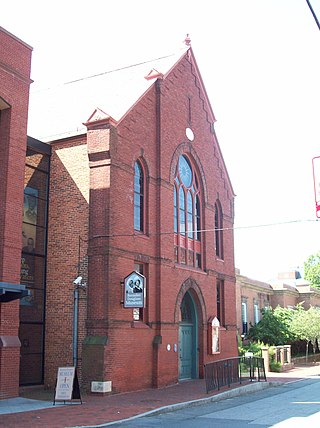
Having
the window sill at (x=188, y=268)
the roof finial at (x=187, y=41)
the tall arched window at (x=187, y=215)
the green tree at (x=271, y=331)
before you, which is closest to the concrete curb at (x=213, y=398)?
the window sill at (x=188, y=268)

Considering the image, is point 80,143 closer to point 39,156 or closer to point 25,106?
point 39,156

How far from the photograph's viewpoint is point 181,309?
2523 cm

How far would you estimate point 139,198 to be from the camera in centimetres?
2230

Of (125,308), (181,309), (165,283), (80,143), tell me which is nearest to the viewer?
(125,308)

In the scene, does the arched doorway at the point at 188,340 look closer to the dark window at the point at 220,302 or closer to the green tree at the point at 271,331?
the dark window at the point at 220,302

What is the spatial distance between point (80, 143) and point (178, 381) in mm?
10251

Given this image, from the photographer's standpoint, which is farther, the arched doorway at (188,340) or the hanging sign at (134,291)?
the arched doorway at (188,340)

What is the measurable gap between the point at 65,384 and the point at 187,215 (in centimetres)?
1115

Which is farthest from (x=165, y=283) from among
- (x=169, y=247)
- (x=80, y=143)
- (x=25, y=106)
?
(x=25, y=106)

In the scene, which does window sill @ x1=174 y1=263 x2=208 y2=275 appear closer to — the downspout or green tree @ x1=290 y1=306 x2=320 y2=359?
the downspout

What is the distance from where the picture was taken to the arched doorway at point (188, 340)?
80.2ft

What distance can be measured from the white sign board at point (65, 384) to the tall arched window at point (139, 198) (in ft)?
23.2

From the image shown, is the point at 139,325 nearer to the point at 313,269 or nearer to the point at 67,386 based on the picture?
the point at 67,386

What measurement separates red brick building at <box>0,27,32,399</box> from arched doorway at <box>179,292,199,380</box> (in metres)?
9.16
